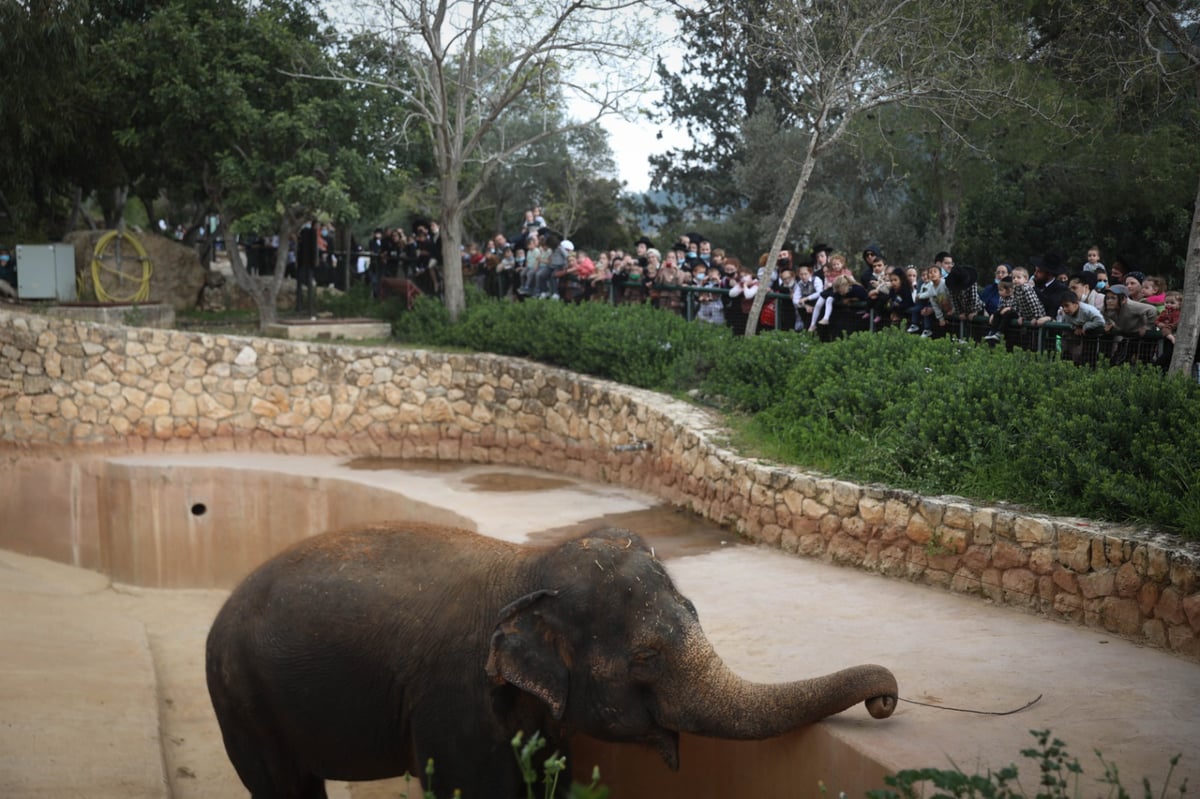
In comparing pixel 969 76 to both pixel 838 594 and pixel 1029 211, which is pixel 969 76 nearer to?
pixel 838 594

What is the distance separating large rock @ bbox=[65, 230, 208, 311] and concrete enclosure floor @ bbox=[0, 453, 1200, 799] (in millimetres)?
9951

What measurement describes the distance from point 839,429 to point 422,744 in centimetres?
760

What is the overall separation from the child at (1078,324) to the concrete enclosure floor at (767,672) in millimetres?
3594

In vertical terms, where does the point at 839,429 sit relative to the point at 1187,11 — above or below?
below

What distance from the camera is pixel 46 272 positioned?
2208 cm

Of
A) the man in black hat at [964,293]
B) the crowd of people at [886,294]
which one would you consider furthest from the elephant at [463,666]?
the man in black hat at [964,293]

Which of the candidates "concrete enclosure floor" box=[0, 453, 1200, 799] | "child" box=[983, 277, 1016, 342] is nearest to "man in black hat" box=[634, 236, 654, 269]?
"concrete enclosure floor" box=[0, 453, 1200, 799]

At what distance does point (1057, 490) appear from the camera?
9320 mm

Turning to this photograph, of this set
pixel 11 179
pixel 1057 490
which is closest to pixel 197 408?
pixel 11 179

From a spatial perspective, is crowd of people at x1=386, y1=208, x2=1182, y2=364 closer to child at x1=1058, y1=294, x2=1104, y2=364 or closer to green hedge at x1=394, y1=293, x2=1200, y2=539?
child at x1=1058, y1=294, x2=1104, y2=364

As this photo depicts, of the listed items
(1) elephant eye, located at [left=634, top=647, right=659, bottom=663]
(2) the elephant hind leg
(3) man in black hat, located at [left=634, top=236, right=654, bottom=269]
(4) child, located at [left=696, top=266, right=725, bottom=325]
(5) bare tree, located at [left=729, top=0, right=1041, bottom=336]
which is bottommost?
(2) the elephant hind leg

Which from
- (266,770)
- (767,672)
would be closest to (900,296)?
(767,672)

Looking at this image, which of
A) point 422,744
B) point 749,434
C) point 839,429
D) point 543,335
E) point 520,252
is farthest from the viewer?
point 520,252

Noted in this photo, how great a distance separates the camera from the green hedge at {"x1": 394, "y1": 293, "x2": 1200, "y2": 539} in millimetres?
8977
